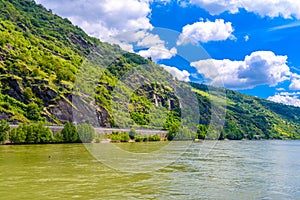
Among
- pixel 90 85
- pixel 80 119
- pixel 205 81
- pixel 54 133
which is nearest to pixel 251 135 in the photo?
pixel 90 85

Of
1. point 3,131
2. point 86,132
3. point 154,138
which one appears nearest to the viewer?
point 3,131

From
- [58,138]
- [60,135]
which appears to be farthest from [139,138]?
[58,138]

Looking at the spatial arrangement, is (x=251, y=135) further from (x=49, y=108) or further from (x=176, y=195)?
(x=176, y=195)

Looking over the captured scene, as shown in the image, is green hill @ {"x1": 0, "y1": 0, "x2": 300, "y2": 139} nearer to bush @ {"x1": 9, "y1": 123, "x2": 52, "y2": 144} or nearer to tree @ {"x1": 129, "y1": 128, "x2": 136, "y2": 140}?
tree @ {"x1": 129, "y1": 128, "x2": 136, "y2": 140}

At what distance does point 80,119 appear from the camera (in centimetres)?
7119

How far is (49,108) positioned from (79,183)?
2170 inches

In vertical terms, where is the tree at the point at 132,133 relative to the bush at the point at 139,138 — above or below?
above

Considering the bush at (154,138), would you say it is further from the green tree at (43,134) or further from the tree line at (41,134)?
the green tree at (43,134)

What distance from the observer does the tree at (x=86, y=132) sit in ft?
205

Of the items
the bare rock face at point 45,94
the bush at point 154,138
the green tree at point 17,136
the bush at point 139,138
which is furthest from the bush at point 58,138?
the bush at point 154,138

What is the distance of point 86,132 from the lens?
62.2 meters

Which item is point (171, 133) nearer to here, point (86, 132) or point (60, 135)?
point (86, 132)

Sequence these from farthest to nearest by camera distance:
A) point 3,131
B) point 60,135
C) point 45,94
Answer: point 45,94, point 60,135, point 3,131

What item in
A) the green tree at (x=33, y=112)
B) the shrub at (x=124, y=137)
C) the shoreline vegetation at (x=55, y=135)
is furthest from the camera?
the shrub at (x=124, y=137)
